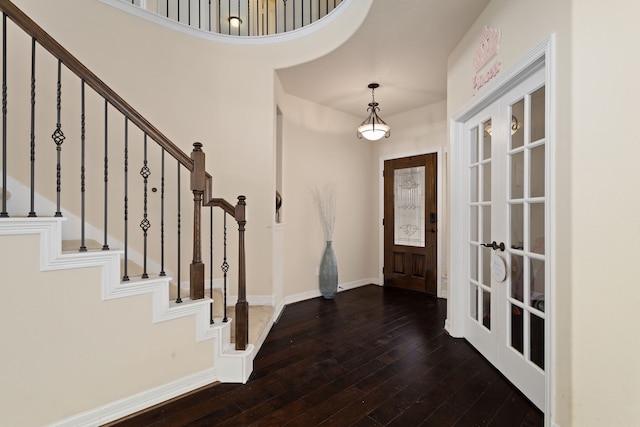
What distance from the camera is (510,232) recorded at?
209 centimetres

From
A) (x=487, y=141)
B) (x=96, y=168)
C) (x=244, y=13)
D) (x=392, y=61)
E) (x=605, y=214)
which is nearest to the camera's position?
(x=605, y=214)

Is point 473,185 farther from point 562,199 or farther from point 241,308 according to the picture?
point 241,308

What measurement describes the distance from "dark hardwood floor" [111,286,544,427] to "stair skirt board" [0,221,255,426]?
0.07m

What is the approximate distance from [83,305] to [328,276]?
2883 mm

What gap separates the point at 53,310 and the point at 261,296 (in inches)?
74.5

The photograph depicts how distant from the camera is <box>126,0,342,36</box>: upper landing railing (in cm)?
330

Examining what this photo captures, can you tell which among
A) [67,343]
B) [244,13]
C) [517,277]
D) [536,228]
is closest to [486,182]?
[536,228]

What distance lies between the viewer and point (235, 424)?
5.42ft

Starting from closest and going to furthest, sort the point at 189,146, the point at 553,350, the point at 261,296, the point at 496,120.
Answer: the point at 553,350
the point at 496,120
the point at 189,146
the point at 261,296

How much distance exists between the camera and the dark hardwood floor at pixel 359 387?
5.61 feet

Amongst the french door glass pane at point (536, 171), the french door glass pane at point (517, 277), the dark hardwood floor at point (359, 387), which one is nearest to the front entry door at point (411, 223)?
the dark hardwood floor at point (359, 387)

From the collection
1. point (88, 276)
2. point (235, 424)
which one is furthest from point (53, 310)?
point (235, 424)

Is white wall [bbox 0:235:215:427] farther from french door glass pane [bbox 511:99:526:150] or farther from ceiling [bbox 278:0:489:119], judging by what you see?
ceiling [bbox 278:0:489:119]

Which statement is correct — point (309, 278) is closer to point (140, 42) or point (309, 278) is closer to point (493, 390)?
point (493, 390)
